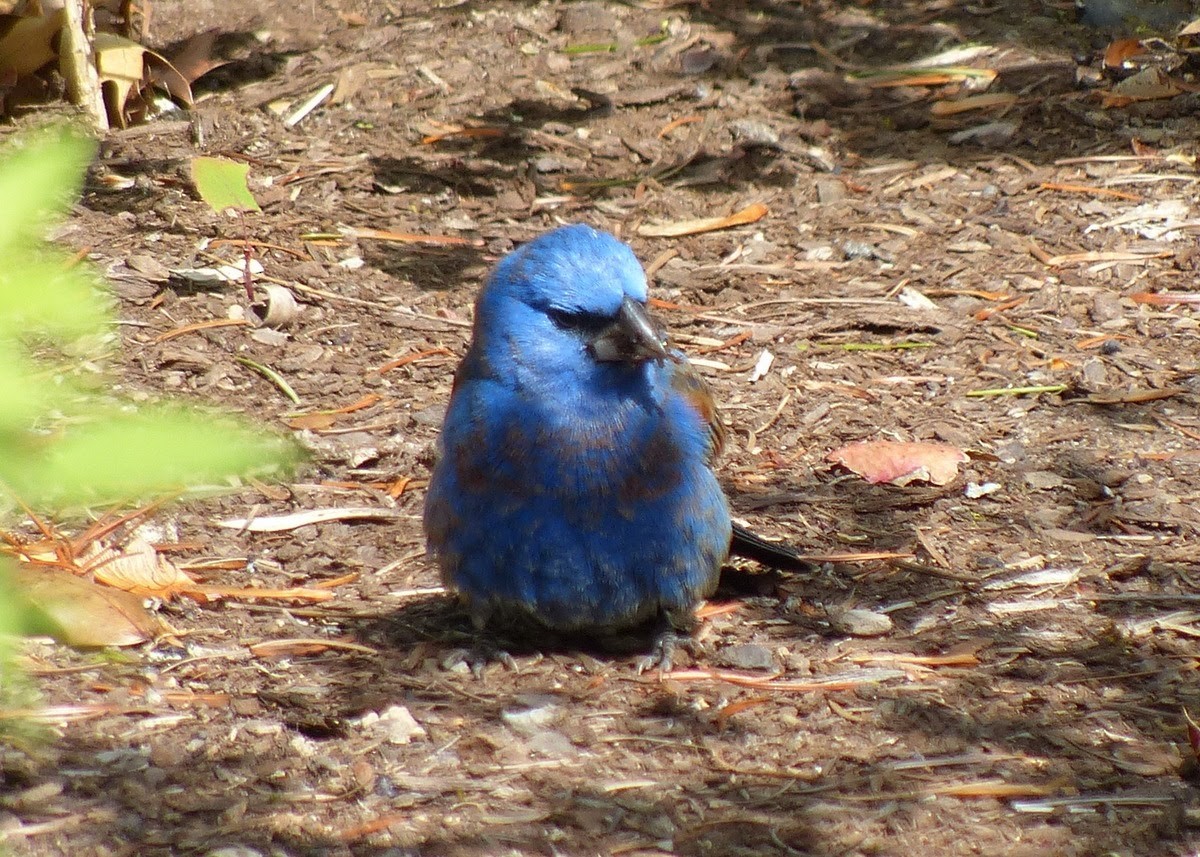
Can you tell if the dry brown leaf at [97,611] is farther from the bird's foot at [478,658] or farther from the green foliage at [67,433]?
the green foliage at [67,433]

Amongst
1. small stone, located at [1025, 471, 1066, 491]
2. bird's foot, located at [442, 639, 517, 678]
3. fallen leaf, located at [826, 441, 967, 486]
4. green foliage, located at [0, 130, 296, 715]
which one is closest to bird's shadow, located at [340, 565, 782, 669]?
bird's foot, located at [442, 639, 517, 678]

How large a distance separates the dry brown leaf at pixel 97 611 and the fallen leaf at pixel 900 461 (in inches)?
95.0

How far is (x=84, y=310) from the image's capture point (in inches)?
45.1

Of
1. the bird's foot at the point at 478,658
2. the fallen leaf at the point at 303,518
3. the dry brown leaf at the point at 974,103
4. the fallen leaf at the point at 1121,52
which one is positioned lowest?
the bird's foot at the point at 478,658

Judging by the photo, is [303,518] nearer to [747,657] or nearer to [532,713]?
[532,713]

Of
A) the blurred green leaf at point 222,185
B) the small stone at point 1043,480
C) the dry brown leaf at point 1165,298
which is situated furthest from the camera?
the blurred green leaf at point 222,185

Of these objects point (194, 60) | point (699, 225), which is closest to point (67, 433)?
point (699, 225)

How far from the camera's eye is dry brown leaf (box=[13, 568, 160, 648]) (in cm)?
366

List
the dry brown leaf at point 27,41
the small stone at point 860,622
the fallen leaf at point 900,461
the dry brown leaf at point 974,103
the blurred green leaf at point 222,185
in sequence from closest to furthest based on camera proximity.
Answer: the small stone at point 860,622
the fallen leaf at point 900,461
the blurred green leaf at point 222,185
the dry brown leaf at point 27,41
the dry brown leaf at point 974,103

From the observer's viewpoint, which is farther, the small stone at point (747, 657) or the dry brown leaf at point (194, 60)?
the dry brown leaf at point (194, 60)

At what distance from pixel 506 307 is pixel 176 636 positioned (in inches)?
49.4

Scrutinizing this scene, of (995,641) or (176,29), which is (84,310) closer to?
(995,641)

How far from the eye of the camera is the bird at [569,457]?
3775 millimetres

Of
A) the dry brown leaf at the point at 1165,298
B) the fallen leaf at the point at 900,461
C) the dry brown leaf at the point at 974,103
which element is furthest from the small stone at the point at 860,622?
the dry brown leaf at the point at 974,103
